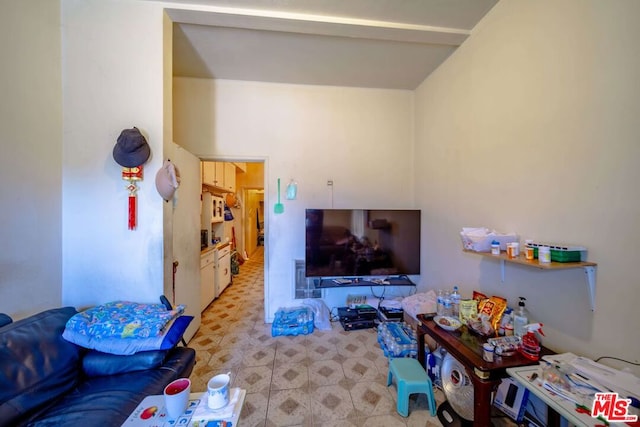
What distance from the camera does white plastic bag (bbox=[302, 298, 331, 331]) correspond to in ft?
8.75

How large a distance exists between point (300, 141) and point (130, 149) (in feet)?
5.56

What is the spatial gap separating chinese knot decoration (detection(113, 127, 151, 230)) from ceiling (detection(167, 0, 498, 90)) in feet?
3.49

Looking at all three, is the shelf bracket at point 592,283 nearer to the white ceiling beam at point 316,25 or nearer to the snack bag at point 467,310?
the snack bag at point 467,310

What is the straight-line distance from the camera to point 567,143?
131 cm

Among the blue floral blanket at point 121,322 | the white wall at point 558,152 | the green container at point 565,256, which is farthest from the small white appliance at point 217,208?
the green container at point 565,256

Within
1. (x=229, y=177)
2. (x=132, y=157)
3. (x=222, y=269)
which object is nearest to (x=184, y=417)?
(x=132, y=157)

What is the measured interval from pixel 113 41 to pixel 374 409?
10.8 feet

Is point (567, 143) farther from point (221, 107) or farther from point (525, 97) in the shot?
point (221, 107)

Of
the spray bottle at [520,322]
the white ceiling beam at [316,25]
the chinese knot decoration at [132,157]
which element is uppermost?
the white ceiling beam at [316,25]

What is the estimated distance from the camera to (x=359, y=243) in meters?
2.66

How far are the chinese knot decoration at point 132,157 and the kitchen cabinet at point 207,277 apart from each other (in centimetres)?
143

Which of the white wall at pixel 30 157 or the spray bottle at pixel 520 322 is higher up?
the white wall at pixel 30 157

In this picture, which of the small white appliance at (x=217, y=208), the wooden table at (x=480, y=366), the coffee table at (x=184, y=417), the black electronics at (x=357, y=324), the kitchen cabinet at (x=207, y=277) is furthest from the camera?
the small white appliance at (x=217, y=208)

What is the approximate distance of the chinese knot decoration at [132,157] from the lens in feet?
5.35
